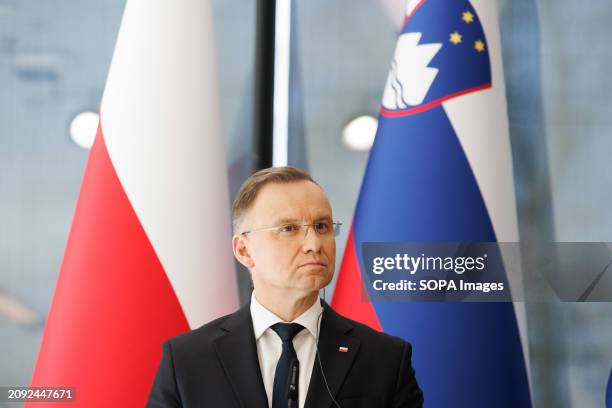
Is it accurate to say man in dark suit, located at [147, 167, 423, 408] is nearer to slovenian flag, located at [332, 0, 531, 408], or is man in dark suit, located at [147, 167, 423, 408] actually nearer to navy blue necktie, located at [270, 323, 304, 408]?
navy blue necktie, located at [270, 323, 304, 408]

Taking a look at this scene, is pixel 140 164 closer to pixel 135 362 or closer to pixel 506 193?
pixel 135 362

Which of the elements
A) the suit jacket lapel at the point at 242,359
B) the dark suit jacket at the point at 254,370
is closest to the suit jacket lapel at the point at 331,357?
the dark suit jacket at the point at 254,370

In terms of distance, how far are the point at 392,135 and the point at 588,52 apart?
1.39 meters

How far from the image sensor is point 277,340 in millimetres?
1536

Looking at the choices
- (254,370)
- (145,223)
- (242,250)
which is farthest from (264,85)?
Result: (254,370)

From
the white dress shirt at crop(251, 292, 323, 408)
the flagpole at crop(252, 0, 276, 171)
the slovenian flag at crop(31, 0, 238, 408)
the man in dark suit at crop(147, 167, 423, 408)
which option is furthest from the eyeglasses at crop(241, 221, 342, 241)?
the flagpole at crop(252, 0, 276, 171)

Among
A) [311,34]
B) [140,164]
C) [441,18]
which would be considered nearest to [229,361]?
[140,164]

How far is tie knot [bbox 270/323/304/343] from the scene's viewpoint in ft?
4.92

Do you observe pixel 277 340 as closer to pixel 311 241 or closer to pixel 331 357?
pixel 331 357

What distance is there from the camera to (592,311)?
336 cm

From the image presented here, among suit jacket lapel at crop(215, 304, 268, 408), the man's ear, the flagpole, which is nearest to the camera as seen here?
suit jacket lapel at crop(215, 304, 268, 408)

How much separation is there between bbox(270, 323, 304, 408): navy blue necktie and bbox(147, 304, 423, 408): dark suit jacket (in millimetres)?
32

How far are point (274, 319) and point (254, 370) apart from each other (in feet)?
0.39

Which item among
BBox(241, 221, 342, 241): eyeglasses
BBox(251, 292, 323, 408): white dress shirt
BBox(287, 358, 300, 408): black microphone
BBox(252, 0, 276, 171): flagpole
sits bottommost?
BBox(287, 358, 300, 408): black microphone
